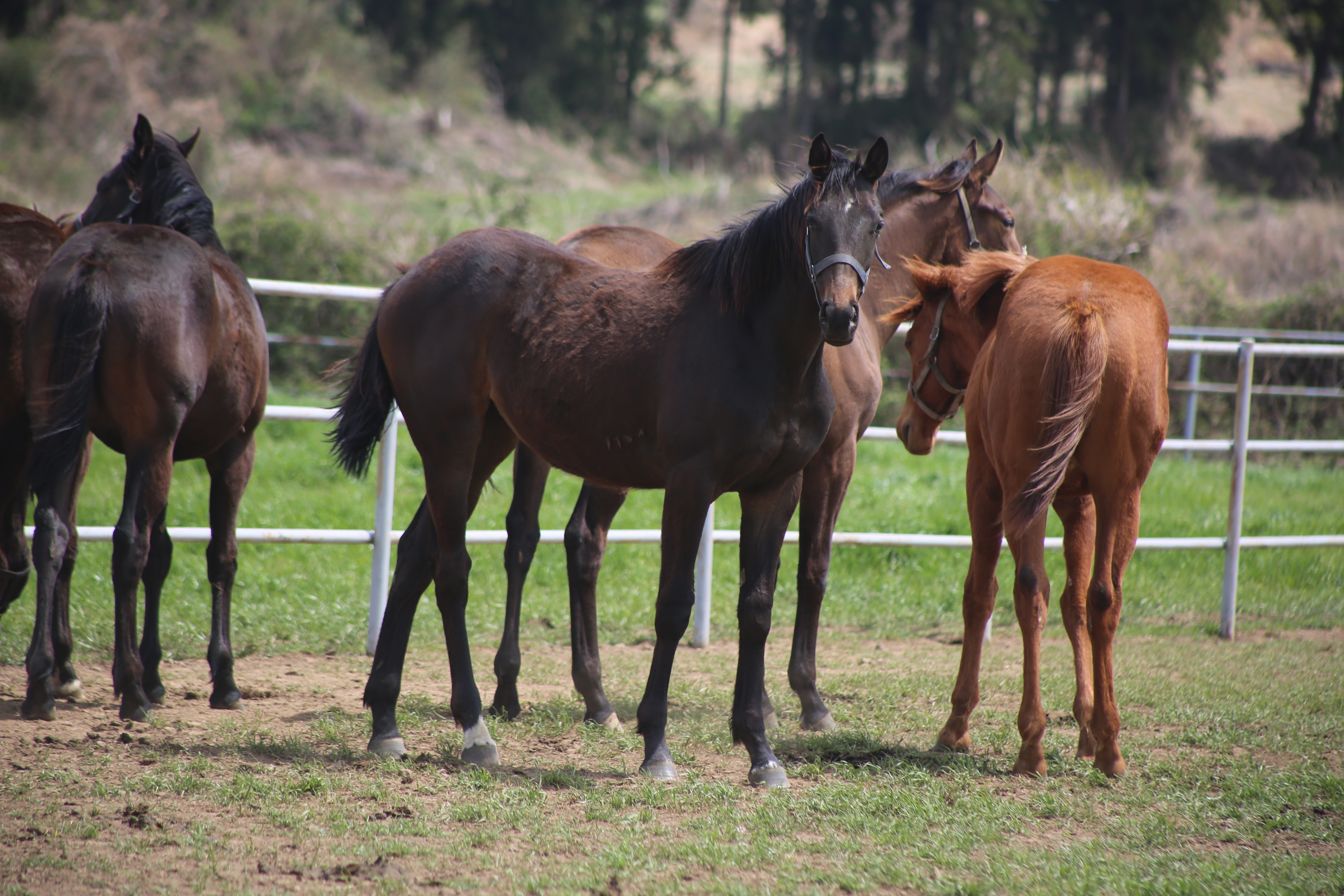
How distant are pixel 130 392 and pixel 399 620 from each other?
4.21 ft

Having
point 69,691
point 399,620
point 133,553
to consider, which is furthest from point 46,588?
point 399,620

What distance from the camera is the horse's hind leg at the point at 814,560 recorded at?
4.48 m

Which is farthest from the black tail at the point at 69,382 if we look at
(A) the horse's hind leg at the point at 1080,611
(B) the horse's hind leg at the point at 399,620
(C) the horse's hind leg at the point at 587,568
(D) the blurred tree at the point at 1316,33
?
(D) the blurred tree at the point at 1316,33

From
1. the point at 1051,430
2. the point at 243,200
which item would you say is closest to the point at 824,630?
the point at 1051,430

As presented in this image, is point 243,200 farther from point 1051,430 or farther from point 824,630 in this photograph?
point 1051,430

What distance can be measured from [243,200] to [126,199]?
14.3 meters

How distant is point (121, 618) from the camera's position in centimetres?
398

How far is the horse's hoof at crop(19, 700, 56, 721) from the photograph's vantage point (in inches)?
155

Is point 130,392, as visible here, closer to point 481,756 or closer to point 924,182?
point 481,756

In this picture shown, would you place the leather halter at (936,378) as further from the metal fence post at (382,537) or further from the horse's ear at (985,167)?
the metal fence post at (382,537)

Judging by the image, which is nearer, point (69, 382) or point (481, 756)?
point (481, 756)

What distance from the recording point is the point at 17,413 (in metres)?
4.29

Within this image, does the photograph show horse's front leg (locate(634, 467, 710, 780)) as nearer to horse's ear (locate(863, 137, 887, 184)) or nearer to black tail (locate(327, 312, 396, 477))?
horse's ear (locate(863, 137, 887, 184))

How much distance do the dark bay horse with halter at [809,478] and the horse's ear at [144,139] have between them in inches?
75.6
